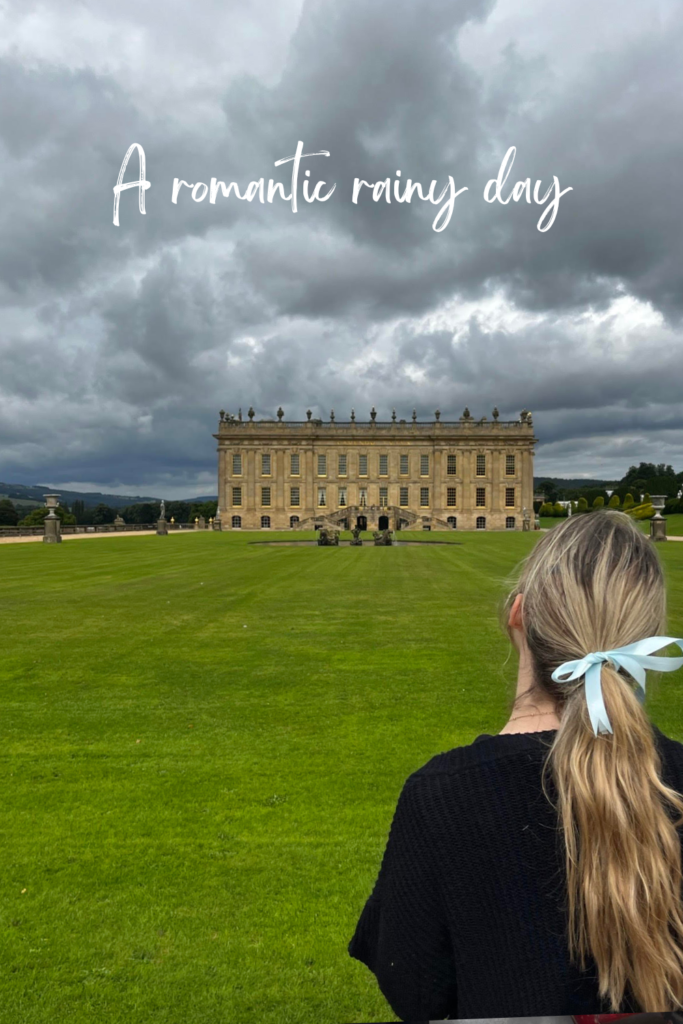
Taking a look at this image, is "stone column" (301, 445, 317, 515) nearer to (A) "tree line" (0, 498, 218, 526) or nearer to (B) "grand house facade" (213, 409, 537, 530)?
(B) "grand house facade" (213, 409, 537, 530)

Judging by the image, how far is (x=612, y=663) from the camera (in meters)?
1.51

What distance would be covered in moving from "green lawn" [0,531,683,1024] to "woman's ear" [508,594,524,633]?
226 cm

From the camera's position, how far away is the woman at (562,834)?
1.44 meters

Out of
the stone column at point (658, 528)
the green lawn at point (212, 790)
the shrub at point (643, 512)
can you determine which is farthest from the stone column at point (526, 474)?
the green lawn at point (212, 790)

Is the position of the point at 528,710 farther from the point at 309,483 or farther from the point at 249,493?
the point at 249,493

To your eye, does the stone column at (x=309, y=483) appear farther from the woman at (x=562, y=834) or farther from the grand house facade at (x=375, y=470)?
the woman at (x=562, y=834)

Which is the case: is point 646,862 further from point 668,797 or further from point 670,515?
point 670,515

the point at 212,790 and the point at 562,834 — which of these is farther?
the point at 212,790

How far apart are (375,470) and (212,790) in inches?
3083

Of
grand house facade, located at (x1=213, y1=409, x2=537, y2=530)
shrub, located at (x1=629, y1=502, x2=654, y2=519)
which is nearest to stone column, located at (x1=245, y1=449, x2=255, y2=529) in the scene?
grand house facade, located at (x1=213, y1=409, x2=537, y2=530)

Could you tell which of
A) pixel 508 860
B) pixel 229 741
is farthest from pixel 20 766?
pixel 508 860

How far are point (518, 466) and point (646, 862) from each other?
84.2 m

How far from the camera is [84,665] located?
8.68 metres

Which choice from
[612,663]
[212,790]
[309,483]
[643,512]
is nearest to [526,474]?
[309,483]
